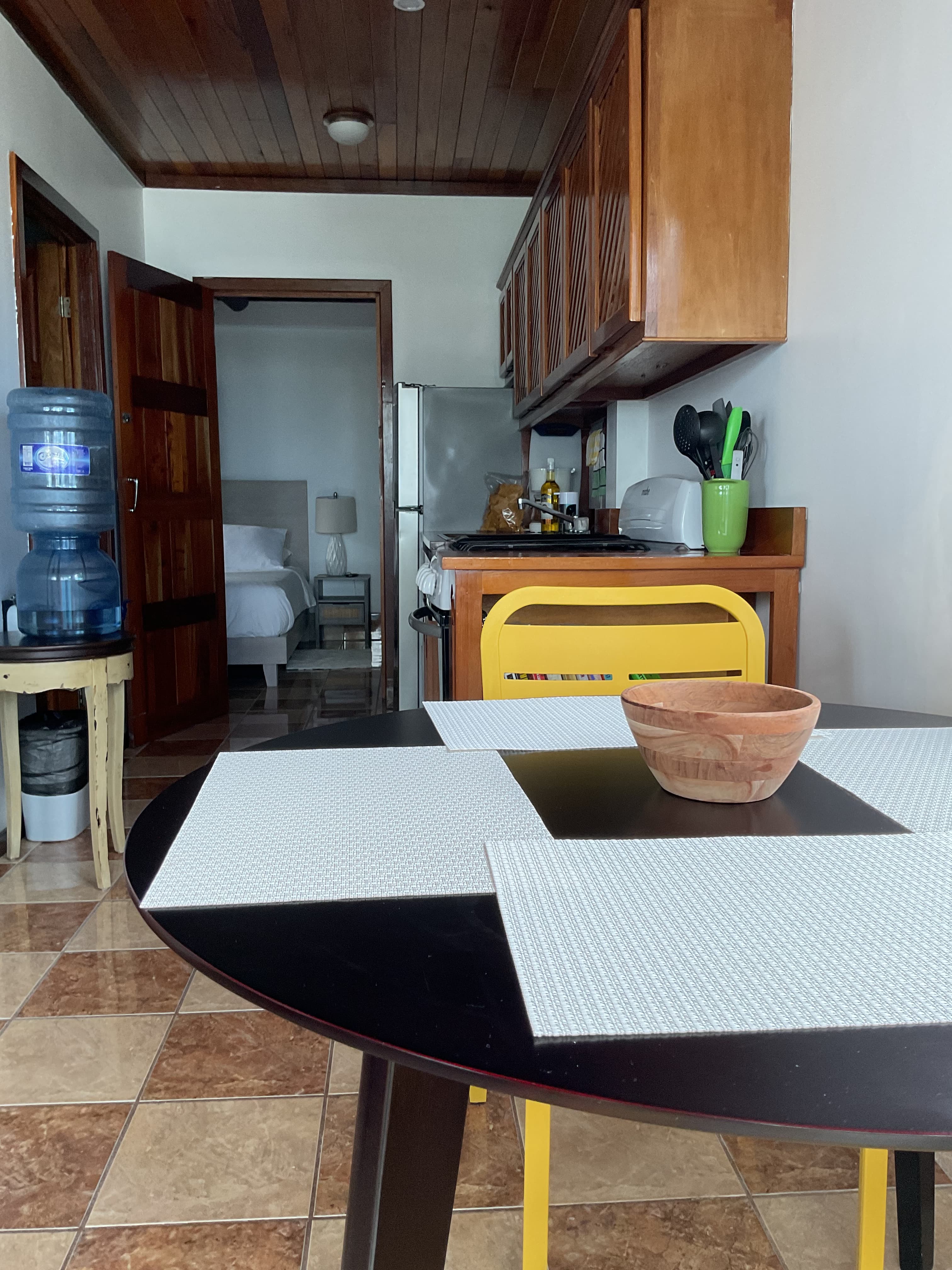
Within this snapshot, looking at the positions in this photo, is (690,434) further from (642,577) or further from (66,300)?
(66,300)

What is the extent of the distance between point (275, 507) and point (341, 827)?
6847 mm

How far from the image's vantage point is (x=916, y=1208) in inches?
43.5

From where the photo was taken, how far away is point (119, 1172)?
1.35m

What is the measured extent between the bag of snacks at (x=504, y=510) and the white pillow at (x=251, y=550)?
2.70m

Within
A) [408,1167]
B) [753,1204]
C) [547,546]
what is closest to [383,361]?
[547,546]

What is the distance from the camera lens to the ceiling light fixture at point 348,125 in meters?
3.75

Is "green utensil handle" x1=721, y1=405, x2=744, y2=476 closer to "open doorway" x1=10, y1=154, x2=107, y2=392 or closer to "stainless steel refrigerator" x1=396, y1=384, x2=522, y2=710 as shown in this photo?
"stainless steel refrigerator" x1=396, y1=384, x2=522, y2=710

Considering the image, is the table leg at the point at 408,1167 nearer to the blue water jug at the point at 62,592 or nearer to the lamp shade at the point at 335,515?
the blue water jug at the point at 62,592

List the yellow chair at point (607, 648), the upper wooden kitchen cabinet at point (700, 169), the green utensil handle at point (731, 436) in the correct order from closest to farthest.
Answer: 1. the yellow chair at point (607, 648)
2. the upper wooden kitchen cabinet at point (700, 169)
3. the green utensil handle at point (731, 436)

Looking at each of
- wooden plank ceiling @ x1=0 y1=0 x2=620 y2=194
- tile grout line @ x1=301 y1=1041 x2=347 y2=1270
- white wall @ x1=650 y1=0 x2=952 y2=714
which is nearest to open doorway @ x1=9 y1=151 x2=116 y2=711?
wooden plank ceiling @ x1=0 y1=0 x2=620 y2=194

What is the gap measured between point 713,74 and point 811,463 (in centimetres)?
91

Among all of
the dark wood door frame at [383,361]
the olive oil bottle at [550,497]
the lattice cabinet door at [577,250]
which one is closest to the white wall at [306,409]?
the dark wood door frame at [383,361]

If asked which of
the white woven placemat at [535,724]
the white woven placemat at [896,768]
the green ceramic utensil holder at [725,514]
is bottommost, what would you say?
the white woven placemat at [896,768]

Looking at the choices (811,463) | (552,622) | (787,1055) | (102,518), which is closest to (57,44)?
(102,518)
